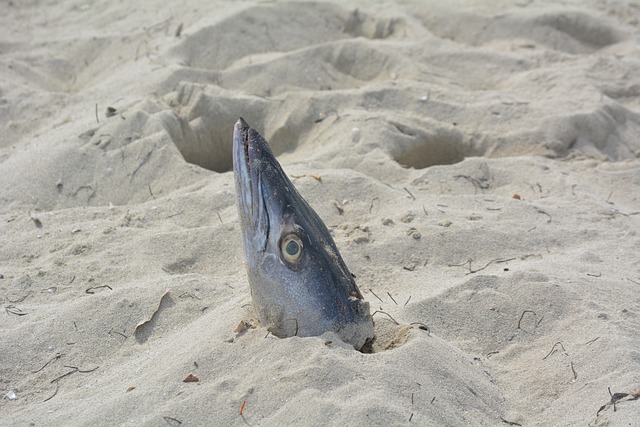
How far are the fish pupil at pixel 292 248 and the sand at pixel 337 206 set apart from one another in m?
0.32

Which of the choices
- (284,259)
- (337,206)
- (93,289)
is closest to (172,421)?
(284,259)

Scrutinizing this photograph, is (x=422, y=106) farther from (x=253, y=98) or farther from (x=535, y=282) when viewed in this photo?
(x=535, y=282)

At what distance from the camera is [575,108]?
553 cm

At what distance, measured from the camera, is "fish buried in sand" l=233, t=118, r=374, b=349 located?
111 inches

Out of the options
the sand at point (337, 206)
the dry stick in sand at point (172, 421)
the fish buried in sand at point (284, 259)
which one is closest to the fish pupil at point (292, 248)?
the fish buried in sand at point (284, 259)

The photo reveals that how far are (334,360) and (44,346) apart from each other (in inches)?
51.6

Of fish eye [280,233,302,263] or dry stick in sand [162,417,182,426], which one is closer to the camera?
dry stick in sand [162,417,182,426]

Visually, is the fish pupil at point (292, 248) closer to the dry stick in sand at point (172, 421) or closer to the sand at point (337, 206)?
the sand at point (337, 206)

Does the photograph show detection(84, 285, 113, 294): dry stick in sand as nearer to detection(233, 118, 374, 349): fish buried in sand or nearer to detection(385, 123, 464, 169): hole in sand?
detection(233, 118, 374, 349): fish buried in sand

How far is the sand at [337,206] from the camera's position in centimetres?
284

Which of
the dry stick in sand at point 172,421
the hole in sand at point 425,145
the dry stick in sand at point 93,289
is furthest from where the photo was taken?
the hole in sand at point 425,145

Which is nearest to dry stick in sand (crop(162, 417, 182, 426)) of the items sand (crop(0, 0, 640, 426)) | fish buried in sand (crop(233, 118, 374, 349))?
sand (crop(0, 0, 640, 426))

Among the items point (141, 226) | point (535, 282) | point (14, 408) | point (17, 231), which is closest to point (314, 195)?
point (141, 226)

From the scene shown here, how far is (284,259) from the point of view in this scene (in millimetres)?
2844
